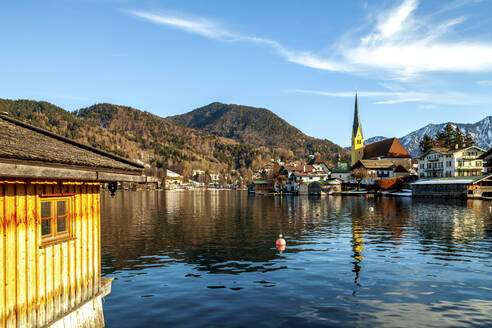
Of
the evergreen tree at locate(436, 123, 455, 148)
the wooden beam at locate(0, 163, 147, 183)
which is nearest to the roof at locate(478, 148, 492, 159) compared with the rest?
the evergreen tree at locate(436, 123, 455, 148)

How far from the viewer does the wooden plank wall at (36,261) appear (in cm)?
934

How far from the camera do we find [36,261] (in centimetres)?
1030

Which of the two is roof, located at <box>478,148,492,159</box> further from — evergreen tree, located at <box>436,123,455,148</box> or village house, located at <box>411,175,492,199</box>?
evergreen tree, located at <box>436,123,455,148</box>

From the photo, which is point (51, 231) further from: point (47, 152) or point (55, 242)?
point (47, 152)

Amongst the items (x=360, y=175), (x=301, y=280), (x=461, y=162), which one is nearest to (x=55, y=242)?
(x=301, y=280)

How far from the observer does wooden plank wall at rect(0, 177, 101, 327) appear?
9344 mm

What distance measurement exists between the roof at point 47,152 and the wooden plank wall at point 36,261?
0.87m

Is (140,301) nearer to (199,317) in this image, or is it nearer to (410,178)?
(199,317)

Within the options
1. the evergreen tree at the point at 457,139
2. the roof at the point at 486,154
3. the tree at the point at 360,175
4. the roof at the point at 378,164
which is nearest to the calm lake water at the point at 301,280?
the roof at the point at 486,154

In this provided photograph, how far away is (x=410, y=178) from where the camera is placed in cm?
17000

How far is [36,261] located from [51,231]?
1.29 metres

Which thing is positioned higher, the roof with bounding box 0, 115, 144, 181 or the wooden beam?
the roof with bounding box 0, 115, 144, 181

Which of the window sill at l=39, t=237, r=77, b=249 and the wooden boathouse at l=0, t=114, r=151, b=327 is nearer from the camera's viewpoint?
the wooden boathouse at l=0, t=114, r=151, b=327

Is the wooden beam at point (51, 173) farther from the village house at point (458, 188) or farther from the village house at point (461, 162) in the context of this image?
the village house at point (461, 162)
